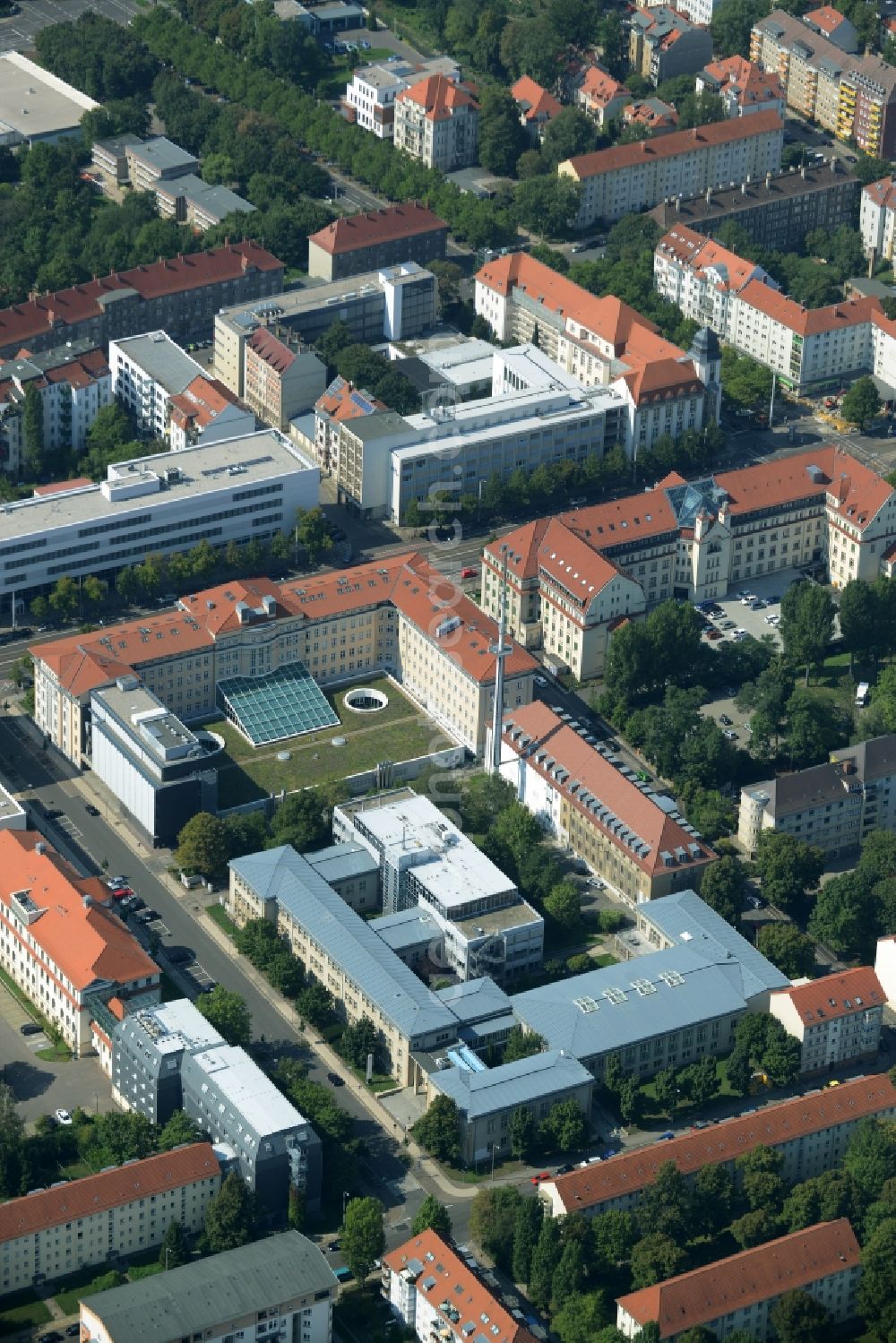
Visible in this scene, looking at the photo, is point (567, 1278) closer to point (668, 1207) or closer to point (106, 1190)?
point (668, 1207)

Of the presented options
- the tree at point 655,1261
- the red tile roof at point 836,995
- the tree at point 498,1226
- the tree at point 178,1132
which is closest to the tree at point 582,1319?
the tree at point 655,1261

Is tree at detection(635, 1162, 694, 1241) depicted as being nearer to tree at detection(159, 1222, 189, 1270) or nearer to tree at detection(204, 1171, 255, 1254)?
tree at detection(204, 1171, 255, 1254)

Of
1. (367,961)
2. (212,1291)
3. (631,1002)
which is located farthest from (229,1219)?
(631,1002)

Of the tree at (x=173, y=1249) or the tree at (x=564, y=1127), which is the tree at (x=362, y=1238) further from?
the tree at (x=564, y=1127)

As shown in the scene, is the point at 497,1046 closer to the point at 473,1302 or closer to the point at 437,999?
the point at 437,999

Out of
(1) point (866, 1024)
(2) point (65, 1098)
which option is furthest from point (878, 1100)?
(2) point (65, 1098)
